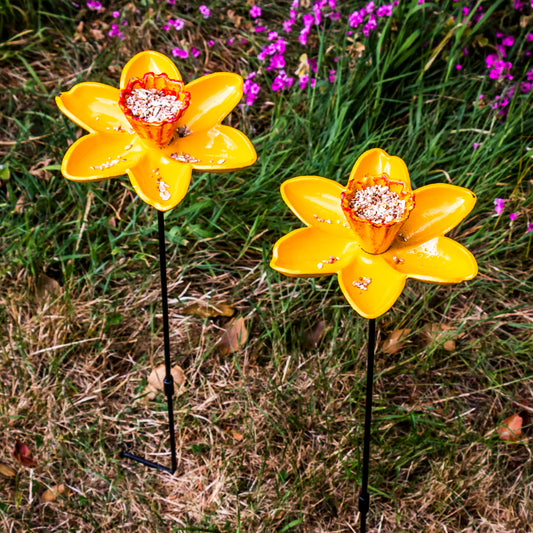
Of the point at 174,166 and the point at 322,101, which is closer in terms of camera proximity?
the point at 174,166

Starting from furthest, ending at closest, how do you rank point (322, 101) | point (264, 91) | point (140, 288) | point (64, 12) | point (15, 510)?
point (64, 12) < point (264, 91) < point (322, 101) < point (140, 288) < point (15, 510)

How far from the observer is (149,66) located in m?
1.53

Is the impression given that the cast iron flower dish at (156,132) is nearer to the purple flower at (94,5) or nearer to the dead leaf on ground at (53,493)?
the dead leaf on ground at (53,493)

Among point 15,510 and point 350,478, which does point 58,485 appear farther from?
point 350,478

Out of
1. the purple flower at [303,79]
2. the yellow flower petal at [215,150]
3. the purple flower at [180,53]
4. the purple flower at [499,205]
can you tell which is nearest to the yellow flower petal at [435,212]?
the yellow flower petal at [215,150]

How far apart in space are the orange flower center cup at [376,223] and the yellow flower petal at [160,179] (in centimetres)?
32

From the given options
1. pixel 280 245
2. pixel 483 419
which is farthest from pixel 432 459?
pixel 280 245

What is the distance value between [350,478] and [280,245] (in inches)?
35.6

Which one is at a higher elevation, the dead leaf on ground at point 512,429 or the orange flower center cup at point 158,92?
the orange flower center cup at point 158,92

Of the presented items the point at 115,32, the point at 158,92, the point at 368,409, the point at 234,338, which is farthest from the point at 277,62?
the point at 368,409

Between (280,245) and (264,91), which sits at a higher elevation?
(280,245)

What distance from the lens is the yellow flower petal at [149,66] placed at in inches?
59.4

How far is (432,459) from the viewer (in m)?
1.93

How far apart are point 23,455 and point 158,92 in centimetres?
116
